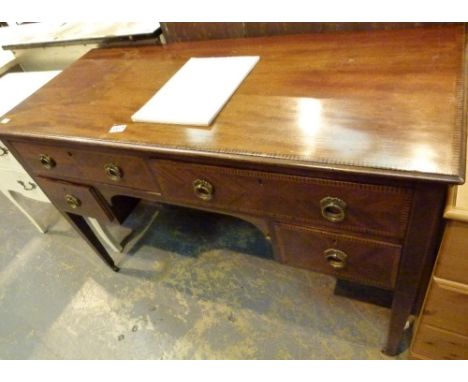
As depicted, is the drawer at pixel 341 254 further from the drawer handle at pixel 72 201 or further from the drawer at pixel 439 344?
the drawer handle at pixel 72 201

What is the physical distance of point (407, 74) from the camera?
2.21 ft

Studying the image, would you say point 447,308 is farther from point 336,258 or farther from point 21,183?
point 21,183

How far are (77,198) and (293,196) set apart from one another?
2.27ft

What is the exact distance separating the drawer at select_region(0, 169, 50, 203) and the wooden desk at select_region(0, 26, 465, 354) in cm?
30

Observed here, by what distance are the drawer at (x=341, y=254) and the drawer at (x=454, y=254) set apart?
0.08 meters

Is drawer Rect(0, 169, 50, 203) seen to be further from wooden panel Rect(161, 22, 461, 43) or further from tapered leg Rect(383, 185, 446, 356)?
tapered leg Rect(383, 185, 446, 356)

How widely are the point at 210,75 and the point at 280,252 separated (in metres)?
0.48

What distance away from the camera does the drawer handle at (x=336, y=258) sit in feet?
2.30

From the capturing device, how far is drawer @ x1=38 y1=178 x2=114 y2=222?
3.12 feet

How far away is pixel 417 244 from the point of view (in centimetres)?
59

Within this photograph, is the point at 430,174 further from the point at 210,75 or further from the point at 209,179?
the point at 210,75

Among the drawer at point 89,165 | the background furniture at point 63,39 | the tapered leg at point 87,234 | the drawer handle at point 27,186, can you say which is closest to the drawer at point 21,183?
the drawer handle at point 27,186
